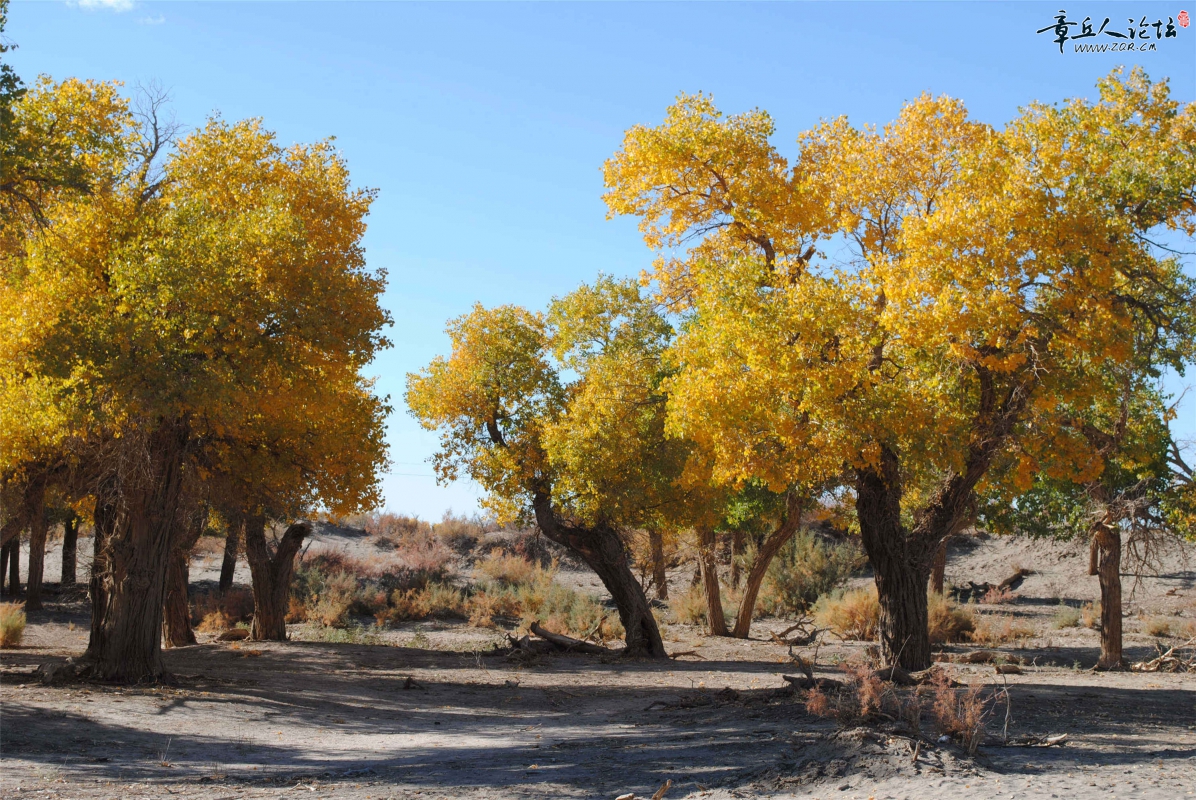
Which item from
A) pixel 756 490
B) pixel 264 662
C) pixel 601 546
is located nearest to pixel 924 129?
pixel 601 546

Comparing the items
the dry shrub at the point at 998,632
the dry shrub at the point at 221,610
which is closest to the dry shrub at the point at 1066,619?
the dry shrub at the point at 998,632

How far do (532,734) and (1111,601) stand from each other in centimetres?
1272

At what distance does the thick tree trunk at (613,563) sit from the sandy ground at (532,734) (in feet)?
2.95

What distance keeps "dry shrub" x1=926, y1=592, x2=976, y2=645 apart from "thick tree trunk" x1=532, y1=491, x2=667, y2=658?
8.16 metres

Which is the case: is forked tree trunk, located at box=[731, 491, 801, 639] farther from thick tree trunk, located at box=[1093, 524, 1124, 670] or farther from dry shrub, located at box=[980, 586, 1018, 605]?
dry shrub, located at box=[980, 586, 1018, 605]

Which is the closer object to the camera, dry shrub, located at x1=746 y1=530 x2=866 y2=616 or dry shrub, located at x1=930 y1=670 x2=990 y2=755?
dry shrub, located at x1=930 y1=670 x2=990 y2=755

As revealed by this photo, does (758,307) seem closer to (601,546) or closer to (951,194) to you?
(951,194)

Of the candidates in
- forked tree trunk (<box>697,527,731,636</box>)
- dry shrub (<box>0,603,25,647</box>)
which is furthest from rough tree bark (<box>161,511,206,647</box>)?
forked tree trunk (<box>697,527,731,636</box>)

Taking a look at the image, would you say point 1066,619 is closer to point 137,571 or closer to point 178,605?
point 178,605

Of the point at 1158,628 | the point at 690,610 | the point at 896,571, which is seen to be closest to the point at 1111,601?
the point at 896,571

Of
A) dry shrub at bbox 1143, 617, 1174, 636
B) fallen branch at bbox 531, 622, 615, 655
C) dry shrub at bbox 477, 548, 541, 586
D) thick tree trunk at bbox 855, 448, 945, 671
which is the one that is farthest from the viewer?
dry shrub at bbox 477, 548, 541, 586

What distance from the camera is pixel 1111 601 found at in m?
18.3

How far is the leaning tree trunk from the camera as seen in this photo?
44.4 ft

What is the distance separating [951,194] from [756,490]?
485 inches
